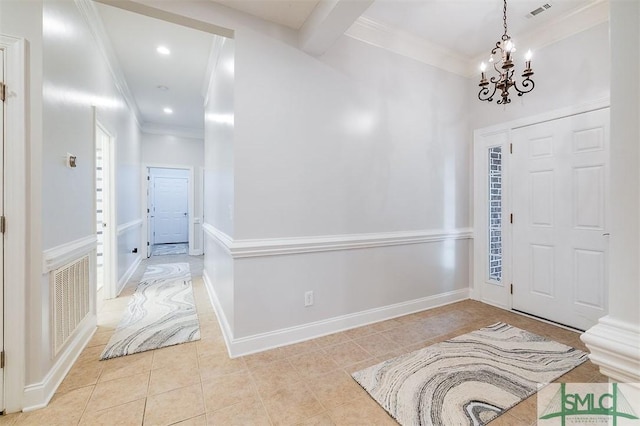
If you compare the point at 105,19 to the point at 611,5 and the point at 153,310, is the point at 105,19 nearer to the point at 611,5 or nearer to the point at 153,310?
the point at 153,310

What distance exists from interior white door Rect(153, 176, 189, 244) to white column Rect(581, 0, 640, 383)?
877 centimetres

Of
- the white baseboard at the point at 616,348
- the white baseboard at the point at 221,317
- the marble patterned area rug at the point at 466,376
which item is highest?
the white baseboard at the point at 616,348

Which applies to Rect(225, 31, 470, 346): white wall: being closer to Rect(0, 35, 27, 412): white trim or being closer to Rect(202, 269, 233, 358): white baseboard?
Rect(202, 269, 233, 358): white baseboard

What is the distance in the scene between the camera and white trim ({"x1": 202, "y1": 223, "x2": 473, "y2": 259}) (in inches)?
90.4

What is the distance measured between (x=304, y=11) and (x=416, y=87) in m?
1.54

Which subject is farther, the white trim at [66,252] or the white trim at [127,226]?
the white trim at [127,226]

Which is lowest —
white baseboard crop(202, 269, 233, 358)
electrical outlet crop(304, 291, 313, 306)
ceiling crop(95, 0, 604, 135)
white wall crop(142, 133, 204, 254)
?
white baseboard crop(202, 269, 233, 358)

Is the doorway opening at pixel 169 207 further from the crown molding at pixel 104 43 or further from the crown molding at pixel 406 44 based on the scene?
the crown molding at pixel 406 44

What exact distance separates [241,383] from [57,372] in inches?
48.2

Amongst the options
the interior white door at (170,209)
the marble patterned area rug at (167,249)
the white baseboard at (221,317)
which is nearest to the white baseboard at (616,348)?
the white baseboard at (221,317)

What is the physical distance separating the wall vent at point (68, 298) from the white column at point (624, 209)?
2.79 metres

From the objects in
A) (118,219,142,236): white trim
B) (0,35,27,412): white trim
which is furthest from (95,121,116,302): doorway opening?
(0,35,27,412): white trim

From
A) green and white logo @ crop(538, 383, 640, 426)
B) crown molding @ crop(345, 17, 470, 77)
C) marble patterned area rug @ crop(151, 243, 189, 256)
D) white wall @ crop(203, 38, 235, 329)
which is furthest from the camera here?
marble patterned area rug @ crop(151, 243, 189, 256)

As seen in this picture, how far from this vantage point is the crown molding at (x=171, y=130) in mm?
6316
